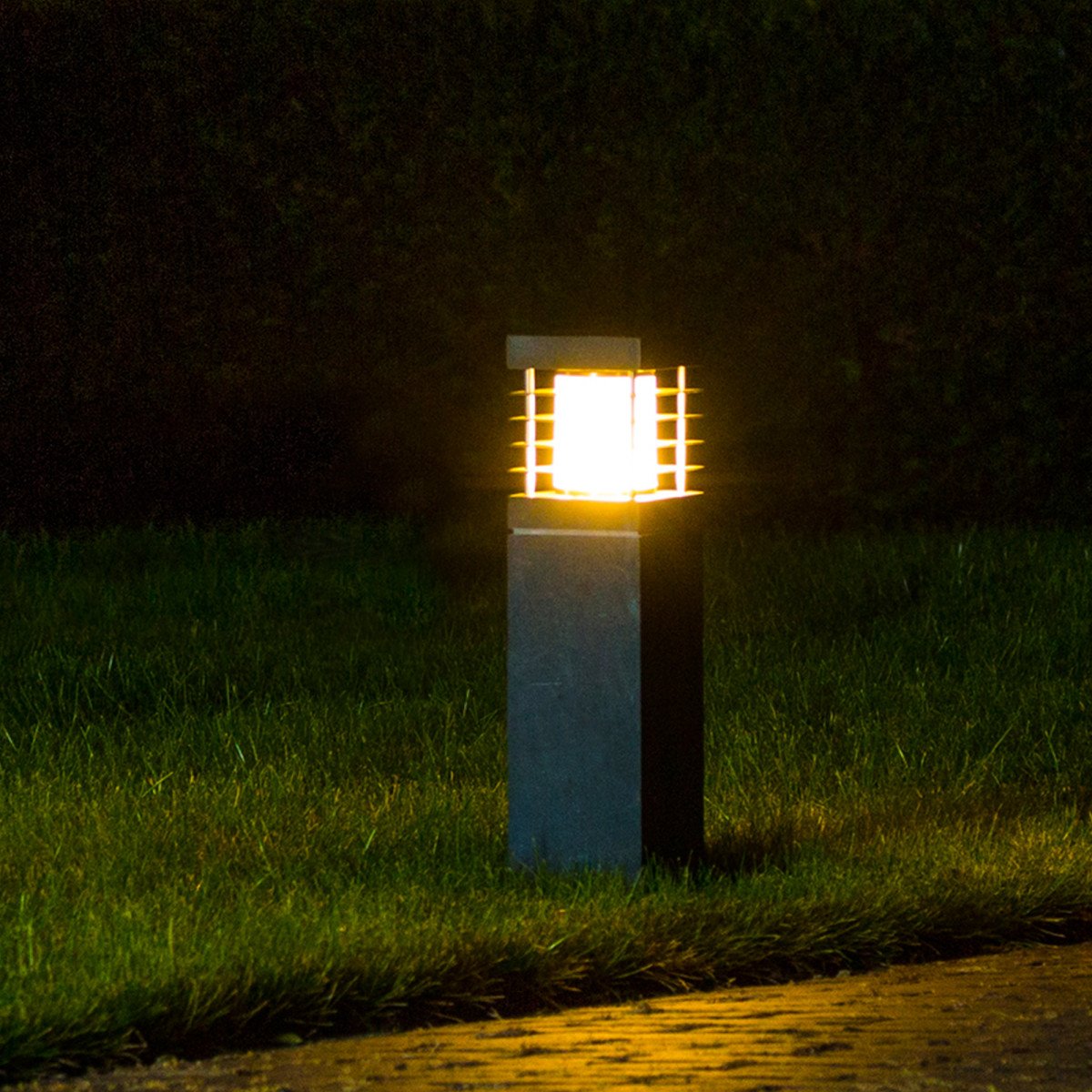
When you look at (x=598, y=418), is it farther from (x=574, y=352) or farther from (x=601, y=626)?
(x=601, y=626)

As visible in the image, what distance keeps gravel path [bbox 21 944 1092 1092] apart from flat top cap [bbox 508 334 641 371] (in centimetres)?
145

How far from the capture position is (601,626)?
4922mm

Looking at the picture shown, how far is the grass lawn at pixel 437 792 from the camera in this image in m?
4.28

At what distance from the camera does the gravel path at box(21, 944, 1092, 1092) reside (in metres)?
3.72

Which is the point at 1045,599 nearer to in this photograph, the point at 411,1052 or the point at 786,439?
the point at 786,439

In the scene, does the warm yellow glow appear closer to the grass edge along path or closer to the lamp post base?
the lamp post base

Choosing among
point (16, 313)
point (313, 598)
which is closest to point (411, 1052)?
point (313, 598)

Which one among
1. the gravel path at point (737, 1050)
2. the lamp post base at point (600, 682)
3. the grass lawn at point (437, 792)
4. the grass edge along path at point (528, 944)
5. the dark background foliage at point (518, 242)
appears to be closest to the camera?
the gravel path at point (737, 1050)

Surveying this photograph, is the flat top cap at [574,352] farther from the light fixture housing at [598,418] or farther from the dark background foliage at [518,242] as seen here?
the dark background foliage at [518,242]

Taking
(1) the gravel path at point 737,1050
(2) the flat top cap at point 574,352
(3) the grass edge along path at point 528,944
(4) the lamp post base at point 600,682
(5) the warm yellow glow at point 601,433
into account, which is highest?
(2) the flat top cap at point 574,352

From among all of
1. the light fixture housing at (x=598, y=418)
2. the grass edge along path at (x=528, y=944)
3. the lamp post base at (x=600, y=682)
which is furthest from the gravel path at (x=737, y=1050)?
the light fixture housing at (x=598, y=418)

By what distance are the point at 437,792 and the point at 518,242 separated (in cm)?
566

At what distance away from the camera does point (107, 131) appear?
38.2 feet

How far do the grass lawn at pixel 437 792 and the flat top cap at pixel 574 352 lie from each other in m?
1.18
